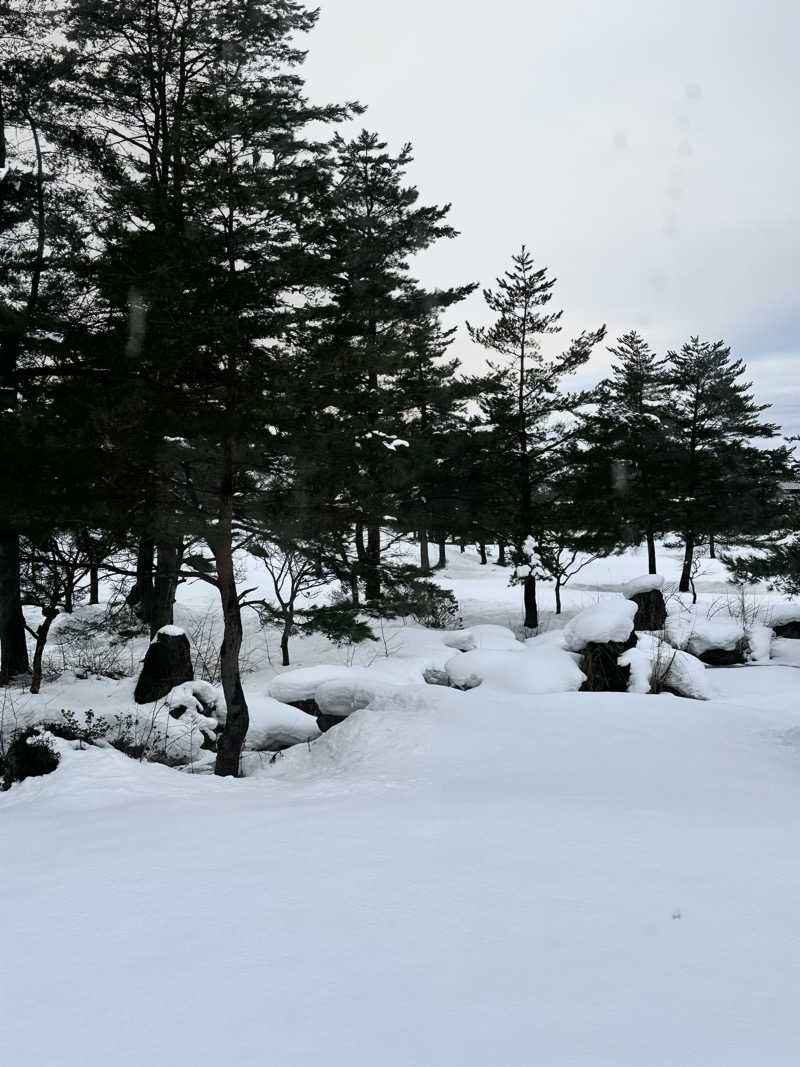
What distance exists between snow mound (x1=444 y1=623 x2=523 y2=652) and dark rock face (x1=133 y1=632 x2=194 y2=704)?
5.52 meters

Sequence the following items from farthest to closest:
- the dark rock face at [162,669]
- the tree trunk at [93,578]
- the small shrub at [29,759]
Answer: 1. the dark rock face at [162,669]
2. the tree trunk at [93,578]
3. the small shrub at [29,759]

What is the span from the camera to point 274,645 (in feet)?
53.7

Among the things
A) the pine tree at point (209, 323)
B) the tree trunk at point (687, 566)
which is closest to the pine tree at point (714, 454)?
the tree trunk at point (687, 566)

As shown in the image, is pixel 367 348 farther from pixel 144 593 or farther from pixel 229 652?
pixel 144 593

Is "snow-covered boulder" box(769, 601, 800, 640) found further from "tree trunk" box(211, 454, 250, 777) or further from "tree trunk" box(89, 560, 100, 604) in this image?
"tree trunk" box(89, 560, 100, 604)

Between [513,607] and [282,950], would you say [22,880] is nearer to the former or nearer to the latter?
[282,950]

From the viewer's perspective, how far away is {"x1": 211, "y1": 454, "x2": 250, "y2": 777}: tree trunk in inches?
301

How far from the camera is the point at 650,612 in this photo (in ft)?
47.1

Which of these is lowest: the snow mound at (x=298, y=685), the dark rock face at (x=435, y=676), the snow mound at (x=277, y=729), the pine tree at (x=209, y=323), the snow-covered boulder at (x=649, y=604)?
the snow mound at (x=277, y=729)

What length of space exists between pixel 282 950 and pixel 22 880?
5.88 feet

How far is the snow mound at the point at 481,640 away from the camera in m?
13.3

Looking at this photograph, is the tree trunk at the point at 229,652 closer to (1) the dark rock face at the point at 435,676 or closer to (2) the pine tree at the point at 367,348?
(2) the pine tree at the point at 367,348

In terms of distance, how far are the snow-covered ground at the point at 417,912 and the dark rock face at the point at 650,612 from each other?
869 cm

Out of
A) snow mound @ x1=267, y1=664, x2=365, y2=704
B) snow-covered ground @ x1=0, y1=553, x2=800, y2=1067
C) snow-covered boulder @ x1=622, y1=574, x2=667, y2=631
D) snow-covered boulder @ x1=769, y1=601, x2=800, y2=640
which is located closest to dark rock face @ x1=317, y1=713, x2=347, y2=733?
snow mound @ x1=267, y1=664, x2=365, y2=704
